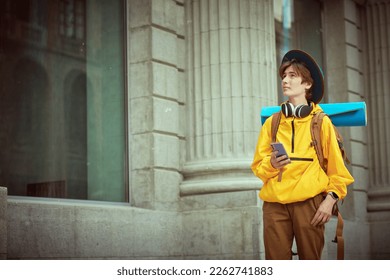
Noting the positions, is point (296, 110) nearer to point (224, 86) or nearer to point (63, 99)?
point (63, 99)

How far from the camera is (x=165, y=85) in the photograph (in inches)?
477

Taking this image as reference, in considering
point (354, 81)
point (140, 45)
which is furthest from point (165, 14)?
point (354, 81)

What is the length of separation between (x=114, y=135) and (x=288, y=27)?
5.50 meters

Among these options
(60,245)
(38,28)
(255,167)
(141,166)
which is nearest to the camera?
(255,167)

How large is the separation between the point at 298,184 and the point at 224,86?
6.44 meters

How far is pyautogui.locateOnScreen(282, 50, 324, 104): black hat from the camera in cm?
630

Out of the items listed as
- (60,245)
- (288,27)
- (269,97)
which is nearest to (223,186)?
(269,97)

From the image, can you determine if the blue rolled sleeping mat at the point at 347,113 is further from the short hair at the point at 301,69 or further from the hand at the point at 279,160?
the hand at the point at 279,160

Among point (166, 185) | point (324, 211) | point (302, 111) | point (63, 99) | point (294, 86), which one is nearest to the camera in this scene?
point (324, 211)

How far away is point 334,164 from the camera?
6.02 metres

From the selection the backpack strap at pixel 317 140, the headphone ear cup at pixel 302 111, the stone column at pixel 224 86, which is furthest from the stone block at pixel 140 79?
the backpack strap at pixel 317 140

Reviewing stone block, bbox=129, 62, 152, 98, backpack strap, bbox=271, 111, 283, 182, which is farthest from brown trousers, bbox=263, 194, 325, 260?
stone block, bbox=129, 62, 152, 98

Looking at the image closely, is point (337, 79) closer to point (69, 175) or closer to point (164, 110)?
point (164, 110)

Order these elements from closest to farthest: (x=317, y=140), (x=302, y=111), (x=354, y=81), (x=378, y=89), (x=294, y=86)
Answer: (x=317, y=140) < (x=302, y=111) < (x=294, y=86) < (x=354, y=81) < (x=378, y=89)
